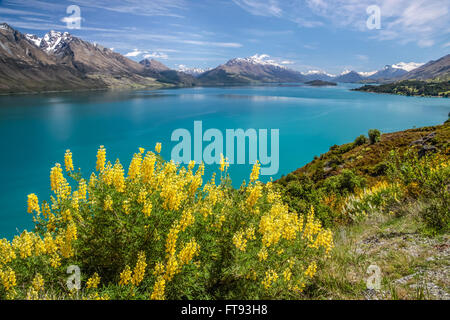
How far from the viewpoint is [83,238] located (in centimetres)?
421

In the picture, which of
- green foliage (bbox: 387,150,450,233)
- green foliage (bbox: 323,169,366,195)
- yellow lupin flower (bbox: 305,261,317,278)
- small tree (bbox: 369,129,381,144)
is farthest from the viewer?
small tree (bbox: 369,129,381,144)

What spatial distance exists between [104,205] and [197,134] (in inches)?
2339

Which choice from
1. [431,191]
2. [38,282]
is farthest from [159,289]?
[431,191]

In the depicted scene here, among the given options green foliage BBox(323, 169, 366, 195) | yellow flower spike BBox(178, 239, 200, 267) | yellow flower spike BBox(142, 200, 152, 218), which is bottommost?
green foliage BBox(323, 169, 366, 195)

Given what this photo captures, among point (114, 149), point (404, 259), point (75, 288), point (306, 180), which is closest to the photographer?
point (75, 288)

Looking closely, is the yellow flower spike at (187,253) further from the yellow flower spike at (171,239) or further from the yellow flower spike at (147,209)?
the yellow flower spike at (147,209)

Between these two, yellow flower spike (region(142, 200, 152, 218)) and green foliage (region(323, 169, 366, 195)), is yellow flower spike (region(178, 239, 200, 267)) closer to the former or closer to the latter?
yellow flower spike (region(142, 200, 152, 218))

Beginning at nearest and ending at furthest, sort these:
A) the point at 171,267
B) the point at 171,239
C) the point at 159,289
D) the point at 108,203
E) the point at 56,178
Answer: the point at 159,289 < the point at 171,267 < the point at 171,239 < the point at 108,203 < the point at 56,178

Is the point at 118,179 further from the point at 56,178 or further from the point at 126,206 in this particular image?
the point at 56,178

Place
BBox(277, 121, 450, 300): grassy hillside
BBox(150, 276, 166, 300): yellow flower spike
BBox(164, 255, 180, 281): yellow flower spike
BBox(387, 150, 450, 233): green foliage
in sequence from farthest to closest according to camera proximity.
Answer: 1. BBox(387, 150, 450, 233): green foliage
2. BBox(277, 121, 450, 300): grassy hillside
3. BBox(164, 255, 180, 281): yellow flower spike
4. BBox(150, 276, 166, 300): yellow flower spike

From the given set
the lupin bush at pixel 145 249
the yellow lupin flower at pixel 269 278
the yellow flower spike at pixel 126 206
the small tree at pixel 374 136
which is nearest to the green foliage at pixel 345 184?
the lupin bush at pixel 145 249

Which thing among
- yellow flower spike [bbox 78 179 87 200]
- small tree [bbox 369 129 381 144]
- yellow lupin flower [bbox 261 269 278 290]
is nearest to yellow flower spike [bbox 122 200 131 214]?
yellow flower spike [bbox 78 179 87 200]

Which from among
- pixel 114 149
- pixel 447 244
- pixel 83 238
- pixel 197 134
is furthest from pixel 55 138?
pixel 447 244
